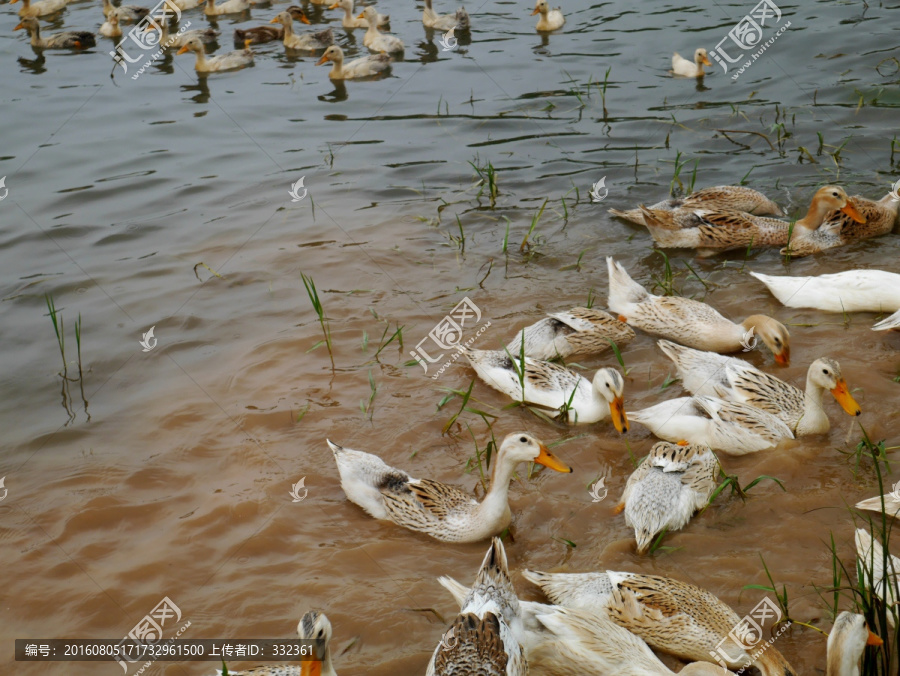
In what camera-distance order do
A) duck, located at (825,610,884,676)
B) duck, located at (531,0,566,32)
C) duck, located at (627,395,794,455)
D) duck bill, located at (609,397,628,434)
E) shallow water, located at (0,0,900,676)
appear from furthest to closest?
duck, located at (531,0,566,32), duck bill, located at (609,397,628,434), duck, located at (627,395,794,455), shallow water, located at (0,0,900,676), duck, located at (825,610,884,676)

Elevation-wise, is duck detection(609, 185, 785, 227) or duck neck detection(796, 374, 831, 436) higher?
duck detection(609, 185, 785, 227)

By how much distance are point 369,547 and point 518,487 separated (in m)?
1.14

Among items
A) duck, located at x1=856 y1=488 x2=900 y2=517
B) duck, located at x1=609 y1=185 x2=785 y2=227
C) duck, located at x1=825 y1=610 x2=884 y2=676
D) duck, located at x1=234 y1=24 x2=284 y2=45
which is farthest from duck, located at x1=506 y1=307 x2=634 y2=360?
duck, located at x1=234 y1=24 x2=284 y2=45

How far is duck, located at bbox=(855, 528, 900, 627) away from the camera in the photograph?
404 centimetres

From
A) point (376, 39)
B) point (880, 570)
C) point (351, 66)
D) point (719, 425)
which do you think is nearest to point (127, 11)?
point (376, 39)

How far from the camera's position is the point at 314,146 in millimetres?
12469

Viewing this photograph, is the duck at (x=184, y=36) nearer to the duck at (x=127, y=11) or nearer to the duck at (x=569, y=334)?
the duck at (x=127, y=11)

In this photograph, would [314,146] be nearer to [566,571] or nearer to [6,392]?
[6,392]

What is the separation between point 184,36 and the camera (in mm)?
16297

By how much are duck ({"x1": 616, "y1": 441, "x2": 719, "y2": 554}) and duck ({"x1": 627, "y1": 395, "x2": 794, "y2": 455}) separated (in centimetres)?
38

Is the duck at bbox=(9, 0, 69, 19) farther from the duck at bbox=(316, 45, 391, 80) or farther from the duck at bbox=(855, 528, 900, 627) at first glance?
the duck at bbox=(855, 528, 900, 627)

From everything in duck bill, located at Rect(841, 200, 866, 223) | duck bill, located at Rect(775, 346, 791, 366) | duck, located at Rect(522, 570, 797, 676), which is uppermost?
duck bill, located at Rect(841, 200, 866, 223)

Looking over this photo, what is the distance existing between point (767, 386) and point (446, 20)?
12.5 m

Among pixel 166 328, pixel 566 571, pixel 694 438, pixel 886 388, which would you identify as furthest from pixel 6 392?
pixel 886 388
